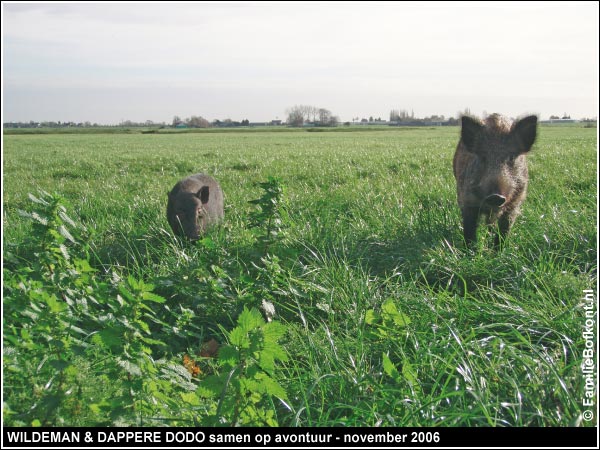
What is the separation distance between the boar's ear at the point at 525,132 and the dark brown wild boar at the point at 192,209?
3628mm

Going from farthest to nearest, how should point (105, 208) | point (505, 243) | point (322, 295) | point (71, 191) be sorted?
point (71, 191), point (105, 208), point (505, 243), point (322, 295)

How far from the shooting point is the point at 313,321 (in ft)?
14.2

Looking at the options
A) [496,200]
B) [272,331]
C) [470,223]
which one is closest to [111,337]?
[272,331]

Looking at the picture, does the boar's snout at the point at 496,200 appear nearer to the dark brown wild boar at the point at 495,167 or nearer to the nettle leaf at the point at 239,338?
the dark brown wild boar at the point at 495,167

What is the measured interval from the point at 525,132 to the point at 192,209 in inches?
155

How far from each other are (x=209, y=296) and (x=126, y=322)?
198 centimetres

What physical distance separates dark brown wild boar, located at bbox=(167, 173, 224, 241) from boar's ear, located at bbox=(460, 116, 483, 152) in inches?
124

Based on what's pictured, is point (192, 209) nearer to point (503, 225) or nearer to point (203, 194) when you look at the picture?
point (203, 194)

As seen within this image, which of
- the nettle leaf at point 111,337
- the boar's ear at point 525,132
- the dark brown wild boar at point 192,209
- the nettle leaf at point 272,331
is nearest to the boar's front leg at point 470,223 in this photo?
the boar's ear at point 525,132

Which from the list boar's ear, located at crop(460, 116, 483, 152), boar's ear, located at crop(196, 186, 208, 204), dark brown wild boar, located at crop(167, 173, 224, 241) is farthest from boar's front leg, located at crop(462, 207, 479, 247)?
boar's ear, located at crop(196, 186, 208, 204)

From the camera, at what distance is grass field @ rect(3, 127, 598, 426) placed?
2.60 m

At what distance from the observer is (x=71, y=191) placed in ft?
35.9
